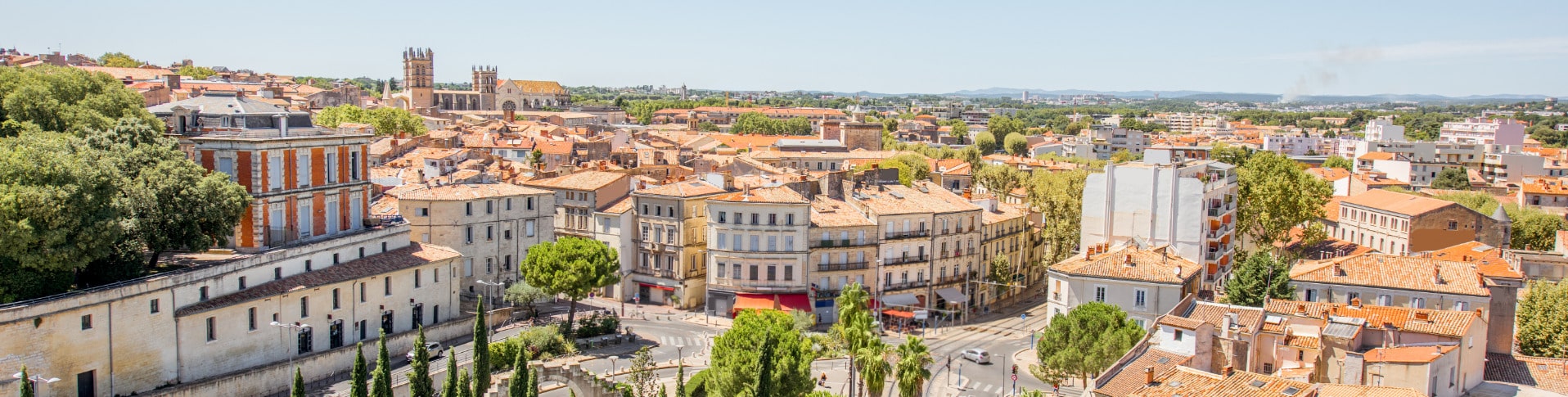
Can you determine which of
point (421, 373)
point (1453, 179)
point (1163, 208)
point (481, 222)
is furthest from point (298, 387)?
point (1453, 179)

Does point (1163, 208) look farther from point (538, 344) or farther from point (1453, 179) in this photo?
point (1453, 179)

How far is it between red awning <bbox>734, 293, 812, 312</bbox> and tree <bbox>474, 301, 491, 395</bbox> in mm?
22067

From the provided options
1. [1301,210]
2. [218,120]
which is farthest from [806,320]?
[1301,210]

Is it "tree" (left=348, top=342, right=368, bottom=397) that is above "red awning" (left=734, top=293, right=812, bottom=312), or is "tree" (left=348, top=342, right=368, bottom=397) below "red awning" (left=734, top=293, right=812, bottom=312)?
above

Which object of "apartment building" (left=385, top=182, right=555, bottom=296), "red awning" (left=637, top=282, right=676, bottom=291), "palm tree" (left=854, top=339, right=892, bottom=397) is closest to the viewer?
"palm tree" (left=854, top=339, right=892, bottom=397)

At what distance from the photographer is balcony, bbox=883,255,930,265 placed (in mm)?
74062

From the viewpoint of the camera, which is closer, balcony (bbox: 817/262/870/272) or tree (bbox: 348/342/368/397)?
tree (bbox: 348/342/368/397)

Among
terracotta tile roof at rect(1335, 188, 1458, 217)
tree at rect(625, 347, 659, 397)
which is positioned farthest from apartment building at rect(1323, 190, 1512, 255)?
tree at rect(625, 347, 659, 397)

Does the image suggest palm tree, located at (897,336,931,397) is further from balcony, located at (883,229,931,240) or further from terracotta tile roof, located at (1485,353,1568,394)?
balcony, located at (883,229,931,240)

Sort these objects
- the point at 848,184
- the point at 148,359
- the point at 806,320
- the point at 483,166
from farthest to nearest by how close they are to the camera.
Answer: the point at 483,166 → the point at 848,184 → the point at 806,320 → the point at 148,359

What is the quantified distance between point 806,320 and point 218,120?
29.4 meters

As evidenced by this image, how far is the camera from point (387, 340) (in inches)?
2224

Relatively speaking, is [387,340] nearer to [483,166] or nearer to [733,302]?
[733,302]

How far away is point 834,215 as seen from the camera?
74.1m
